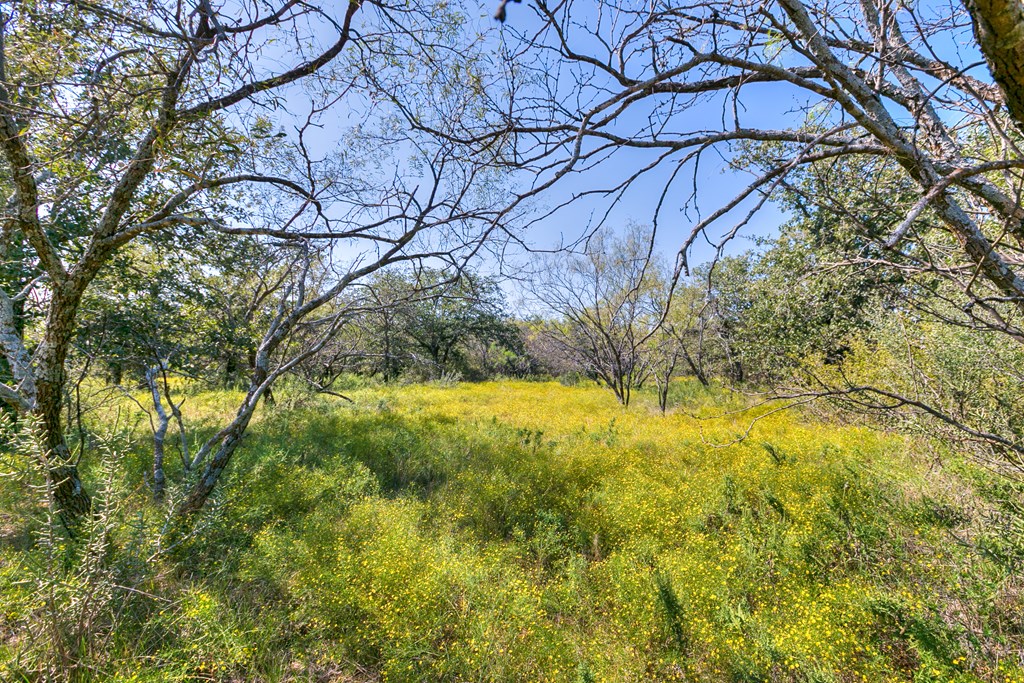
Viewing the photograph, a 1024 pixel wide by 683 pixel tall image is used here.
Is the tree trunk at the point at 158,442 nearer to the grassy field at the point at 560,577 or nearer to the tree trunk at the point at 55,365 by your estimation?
the grassy field at the point at 560,577

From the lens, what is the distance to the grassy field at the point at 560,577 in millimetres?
2312

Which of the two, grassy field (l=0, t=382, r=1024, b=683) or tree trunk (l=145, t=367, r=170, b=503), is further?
tree trunk (l=145, t=367, r=170, b=503)

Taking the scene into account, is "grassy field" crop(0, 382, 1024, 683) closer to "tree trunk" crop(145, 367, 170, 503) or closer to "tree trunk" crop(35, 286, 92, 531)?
"tree trunk" crop(145, 367, 170, 503)

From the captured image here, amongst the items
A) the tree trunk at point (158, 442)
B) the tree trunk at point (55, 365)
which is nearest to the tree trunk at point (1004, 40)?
the tree trunk at point (55, 365)

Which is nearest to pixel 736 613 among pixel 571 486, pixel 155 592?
pixel 571 486

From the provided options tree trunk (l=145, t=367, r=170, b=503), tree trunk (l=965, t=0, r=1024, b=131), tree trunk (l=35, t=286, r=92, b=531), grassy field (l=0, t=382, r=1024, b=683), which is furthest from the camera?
tree trunk (l=145, t=367, r=170, b=503)

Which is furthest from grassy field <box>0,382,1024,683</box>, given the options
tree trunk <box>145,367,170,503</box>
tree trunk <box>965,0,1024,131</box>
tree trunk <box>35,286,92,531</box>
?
tree trunk <box>965,0,1024,131</box>

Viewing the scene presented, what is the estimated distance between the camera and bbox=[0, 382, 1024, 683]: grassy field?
2.31 meters

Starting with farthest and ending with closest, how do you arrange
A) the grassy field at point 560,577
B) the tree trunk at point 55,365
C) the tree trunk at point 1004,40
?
the tree trunk at point 55,365, the grassy field at point 560,577, the tree trunk at point 1004,40

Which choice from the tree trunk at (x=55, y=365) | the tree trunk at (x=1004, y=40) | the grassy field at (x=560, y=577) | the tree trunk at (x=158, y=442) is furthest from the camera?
the tree trunk at (x=158, y=442)

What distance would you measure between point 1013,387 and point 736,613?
4.50 m

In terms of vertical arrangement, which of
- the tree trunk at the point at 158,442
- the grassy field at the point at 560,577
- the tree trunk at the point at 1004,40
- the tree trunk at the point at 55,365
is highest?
the tree trunk at the point at 1004,40

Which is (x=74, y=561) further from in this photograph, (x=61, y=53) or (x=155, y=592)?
(x=61, y=53)

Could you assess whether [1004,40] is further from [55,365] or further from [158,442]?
[158,442]
